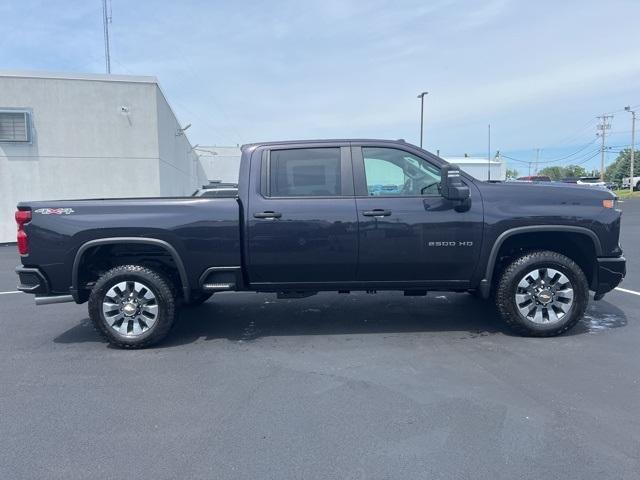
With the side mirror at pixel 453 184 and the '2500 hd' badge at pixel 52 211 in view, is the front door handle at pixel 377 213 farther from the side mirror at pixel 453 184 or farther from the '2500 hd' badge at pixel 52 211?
the '2500 hd' badge at pixel 52 211

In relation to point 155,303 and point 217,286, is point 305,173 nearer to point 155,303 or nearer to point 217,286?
point 217,286

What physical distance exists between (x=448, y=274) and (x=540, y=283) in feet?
3.08

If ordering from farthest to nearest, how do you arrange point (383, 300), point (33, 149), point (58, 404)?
point (33, 149)
point (383, 300)
point (58, 404)

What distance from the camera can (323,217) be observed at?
5188mm

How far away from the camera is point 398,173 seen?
17.7 ft

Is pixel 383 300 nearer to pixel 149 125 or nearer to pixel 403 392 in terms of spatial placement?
pixel 403 392

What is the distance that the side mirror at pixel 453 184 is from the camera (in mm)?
4992

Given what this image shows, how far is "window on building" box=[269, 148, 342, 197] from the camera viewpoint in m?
5.35

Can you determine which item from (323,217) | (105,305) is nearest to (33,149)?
(105,305)

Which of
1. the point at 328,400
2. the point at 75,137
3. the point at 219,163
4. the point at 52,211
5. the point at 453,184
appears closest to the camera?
the point at 328,400

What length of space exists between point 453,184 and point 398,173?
0.64m

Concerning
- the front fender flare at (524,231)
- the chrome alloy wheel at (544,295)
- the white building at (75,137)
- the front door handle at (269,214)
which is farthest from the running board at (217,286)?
the white building at (75,137)

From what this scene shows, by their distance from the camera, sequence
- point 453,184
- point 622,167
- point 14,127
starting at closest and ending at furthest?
point 453,184
point 14,127
point 622,167

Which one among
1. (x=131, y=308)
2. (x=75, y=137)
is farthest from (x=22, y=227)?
(x=75, y=137)
